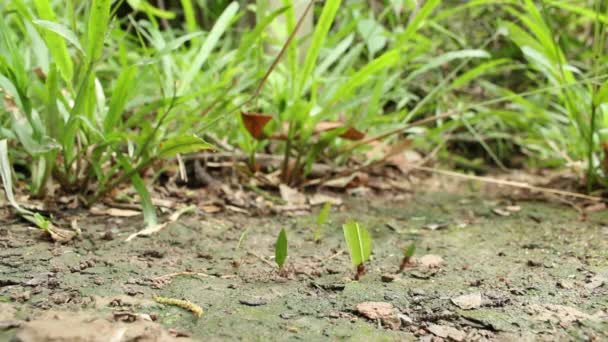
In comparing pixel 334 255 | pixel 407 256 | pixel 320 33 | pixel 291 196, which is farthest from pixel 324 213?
pixel 320 33

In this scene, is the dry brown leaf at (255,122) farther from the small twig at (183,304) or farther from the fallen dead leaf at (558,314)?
the fallen dead leaf at (558,314)

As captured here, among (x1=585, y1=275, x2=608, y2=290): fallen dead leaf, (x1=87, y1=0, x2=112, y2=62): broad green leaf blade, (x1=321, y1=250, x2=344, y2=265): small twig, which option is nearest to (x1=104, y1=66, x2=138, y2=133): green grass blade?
(x1=87, y1=0, x2=112, y2=62): broad green leaf blade

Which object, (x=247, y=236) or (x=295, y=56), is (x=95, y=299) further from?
(x=295, y=56)

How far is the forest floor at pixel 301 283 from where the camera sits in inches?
25.0

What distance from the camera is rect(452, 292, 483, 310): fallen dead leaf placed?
72cm

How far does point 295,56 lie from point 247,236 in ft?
1.71

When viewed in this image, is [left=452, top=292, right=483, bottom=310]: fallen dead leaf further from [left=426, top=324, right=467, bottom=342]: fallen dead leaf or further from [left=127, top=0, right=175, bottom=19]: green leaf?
[left=127, top=0, right=175, bottom=19]: green leaf

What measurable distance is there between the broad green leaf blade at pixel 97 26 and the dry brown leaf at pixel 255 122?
363 mm

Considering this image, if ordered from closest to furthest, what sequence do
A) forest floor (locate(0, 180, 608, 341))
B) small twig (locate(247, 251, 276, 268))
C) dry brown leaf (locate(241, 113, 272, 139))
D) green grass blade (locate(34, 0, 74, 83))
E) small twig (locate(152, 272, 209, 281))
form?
forest floor (locate(0, 180, 608, 341)) < small twig (locate(152, 272, 209, 281)) < small twig (locate(247, 251, 276, 268)) < green grass blade (locate(34, 0, 74, 83)) < dry brown leaf (locate(241, 113, 272, 139))

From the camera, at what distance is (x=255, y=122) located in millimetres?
1252

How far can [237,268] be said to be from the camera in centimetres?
88

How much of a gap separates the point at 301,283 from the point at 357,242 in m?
0.10

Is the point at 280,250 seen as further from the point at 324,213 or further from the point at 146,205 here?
the point at 146,205

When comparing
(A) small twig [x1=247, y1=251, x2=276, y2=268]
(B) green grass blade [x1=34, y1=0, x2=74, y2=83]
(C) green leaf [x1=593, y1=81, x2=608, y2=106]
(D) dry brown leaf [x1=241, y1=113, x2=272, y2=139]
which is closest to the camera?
(A) small twig [x1=247, y1=251, x2=276, y2=268]
